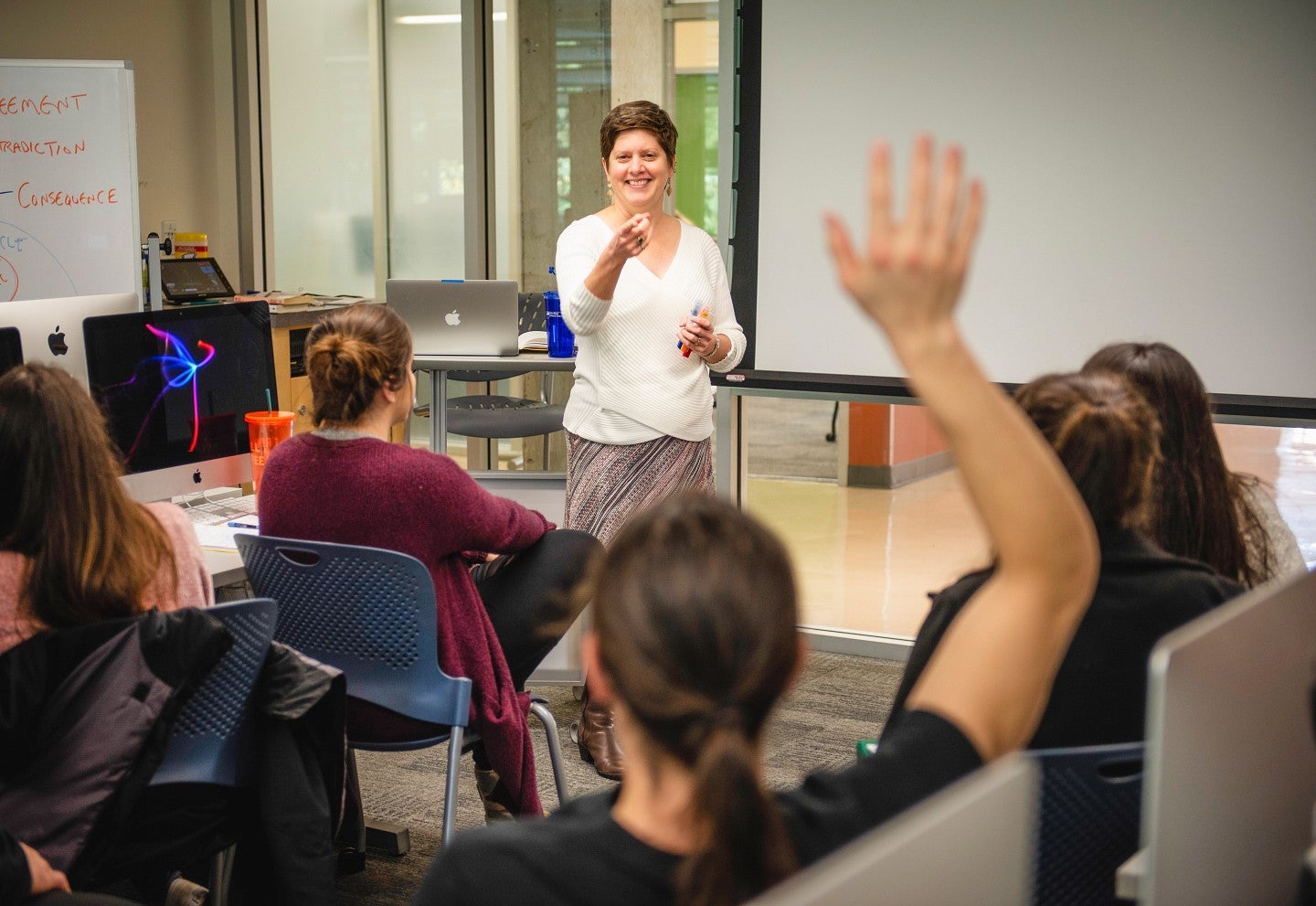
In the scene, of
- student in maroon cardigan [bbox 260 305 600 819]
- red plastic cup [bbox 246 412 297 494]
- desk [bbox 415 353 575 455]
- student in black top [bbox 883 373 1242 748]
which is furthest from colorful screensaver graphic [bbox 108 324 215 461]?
student in black top [bbox 883 373 1242 748]

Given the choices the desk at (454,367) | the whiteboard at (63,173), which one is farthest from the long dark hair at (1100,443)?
the whiteboard at (63,173)

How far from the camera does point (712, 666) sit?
81cm

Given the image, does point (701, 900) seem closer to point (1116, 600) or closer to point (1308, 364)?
point (1116, 600)

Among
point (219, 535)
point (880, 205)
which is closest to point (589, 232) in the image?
point (219, 535)

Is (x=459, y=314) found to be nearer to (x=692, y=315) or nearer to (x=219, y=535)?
(x=692, y=315)

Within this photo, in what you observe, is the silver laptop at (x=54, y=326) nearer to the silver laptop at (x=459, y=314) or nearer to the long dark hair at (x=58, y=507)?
the long dark hair at (x=58, y=507)

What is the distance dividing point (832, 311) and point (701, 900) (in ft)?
10.6

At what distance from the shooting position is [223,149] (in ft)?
18.7

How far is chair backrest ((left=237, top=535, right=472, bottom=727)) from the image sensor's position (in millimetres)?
2029

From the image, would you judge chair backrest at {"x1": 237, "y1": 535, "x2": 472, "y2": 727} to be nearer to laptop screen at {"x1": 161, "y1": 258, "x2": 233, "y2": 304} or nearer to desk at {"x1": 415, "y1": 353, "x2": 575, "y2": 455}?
desk at {"x1": 415, "y1": 353, "x2": 575, "y2": 455}

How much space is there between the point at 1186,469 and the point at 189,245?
445 centimetres

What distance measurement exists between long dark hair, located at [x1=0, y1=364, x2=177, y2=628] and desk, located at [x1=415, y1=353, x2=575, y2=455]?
7.19ft

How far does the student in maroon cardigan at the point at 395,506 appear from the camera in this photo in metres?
2.10

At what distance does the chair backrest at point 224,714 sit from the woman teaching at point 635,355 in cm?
130
